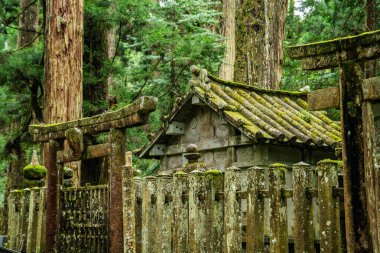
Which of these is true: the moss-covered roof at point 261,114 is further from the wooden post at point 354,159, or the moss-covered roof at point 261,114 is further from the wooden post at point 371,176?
the wooden post at point 371,176

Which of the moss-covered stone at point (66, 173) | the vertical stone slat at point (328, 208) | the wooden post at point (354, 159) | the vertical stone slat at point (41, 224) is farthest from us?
the moss-covered stone at point (66, 173)

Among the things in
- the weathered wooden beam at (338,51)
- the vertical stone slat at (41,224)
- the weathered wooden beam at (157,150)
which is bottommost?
the vertical stone slat at (41,224)

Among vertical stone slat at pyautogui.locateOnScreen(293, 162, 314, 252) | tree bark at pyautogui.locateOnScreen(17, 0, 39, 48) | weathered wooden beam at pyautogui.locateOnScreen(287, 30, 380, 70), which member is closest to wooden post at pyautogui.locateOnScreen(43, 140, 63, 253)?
vertical stone slat at pyautogui.locateOnScreen(293, 162, 314, 252)

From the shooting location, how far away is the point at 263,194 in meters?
5.36

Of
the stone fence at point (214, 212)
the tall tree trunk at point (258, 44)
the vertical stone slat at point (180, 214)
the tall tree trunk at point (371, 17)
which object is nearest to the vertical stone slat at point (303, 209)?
the stone fence at point (214, 212)

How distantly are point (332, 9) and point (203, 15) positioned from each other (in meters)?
4.62

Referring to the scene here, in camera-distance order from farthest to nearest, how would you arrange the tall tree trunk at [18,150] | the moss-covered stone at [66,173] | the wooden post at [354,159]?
1. the tall tree trunk at [18,150]
2. the moss-covered stone at [66,173]
3. the wooden post at [354,159]

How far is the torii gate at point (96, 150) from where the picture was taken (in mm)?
5945

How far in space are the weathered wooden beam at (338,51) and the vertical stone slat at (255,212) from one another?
55.2 inches

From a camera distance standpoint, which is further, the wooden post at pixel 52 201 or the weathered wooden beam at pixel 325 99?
the wooden post at pixel 52 201

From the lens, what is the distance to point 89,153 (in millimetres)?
6629

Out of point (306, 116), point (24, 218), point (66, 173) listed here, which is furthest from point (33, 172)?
point (306, 116)

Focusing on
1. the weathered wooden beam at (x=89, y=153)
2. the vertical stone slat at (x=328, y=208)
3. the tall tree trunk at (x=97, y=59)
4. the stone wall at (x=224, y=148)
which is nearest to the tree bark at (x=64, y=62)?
the tall tree trunk at (x=97, y=59)

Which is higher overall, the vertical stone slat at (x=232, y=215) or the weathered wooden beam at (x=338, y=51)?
the weathered wooden beam at (x=338, y=51)
